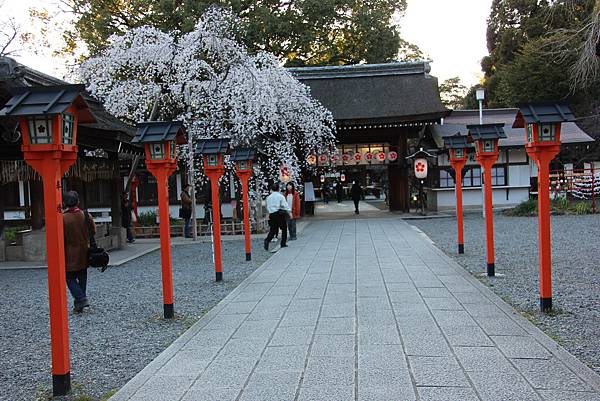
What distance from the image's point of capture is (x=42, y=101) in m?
4.45

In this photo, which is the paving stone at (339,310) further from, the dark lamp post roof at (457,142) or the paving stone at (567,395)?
the dark lamp post roof at (457,142)

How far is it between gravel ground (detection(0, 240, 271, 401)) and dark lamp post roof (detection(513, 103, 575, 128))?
4829 mm

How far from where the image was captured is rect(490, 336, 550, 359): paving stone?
487 cm

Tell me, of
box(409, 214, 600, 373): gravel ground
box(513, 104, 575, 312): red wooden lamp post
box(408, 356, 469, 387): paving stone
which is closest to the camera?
box(408, 356, 469, 387): paving stone

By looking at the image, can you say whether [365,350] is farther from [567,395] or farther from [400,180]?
[400,180]

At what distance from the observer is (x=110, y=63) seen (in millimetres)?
16438

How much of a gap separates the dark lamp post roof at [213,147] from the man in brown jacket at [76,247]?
10.5 feet

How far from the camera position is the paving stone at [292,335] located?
553cm

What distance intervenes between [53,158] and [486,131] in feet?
24.2

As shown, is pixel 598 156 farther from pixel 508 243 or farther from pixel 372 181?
pixel 372 181

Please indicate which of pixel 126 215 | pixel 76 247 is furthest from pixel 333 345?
pixel 126 215

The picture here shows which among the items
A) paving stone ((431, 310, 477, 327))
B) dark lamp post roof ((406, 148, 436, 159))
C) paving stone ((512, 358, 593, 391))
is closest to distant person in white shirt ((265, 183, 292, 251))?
paving stone ((431, 310, 477, 327))

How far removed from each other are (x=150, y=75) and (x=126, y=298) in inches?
398

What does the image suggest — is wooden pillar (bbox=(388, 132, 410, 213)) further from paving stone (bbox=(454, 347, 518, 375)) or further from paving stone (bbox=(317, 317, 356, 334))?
paving stone (bbox=(454, 347, 518, 375))
